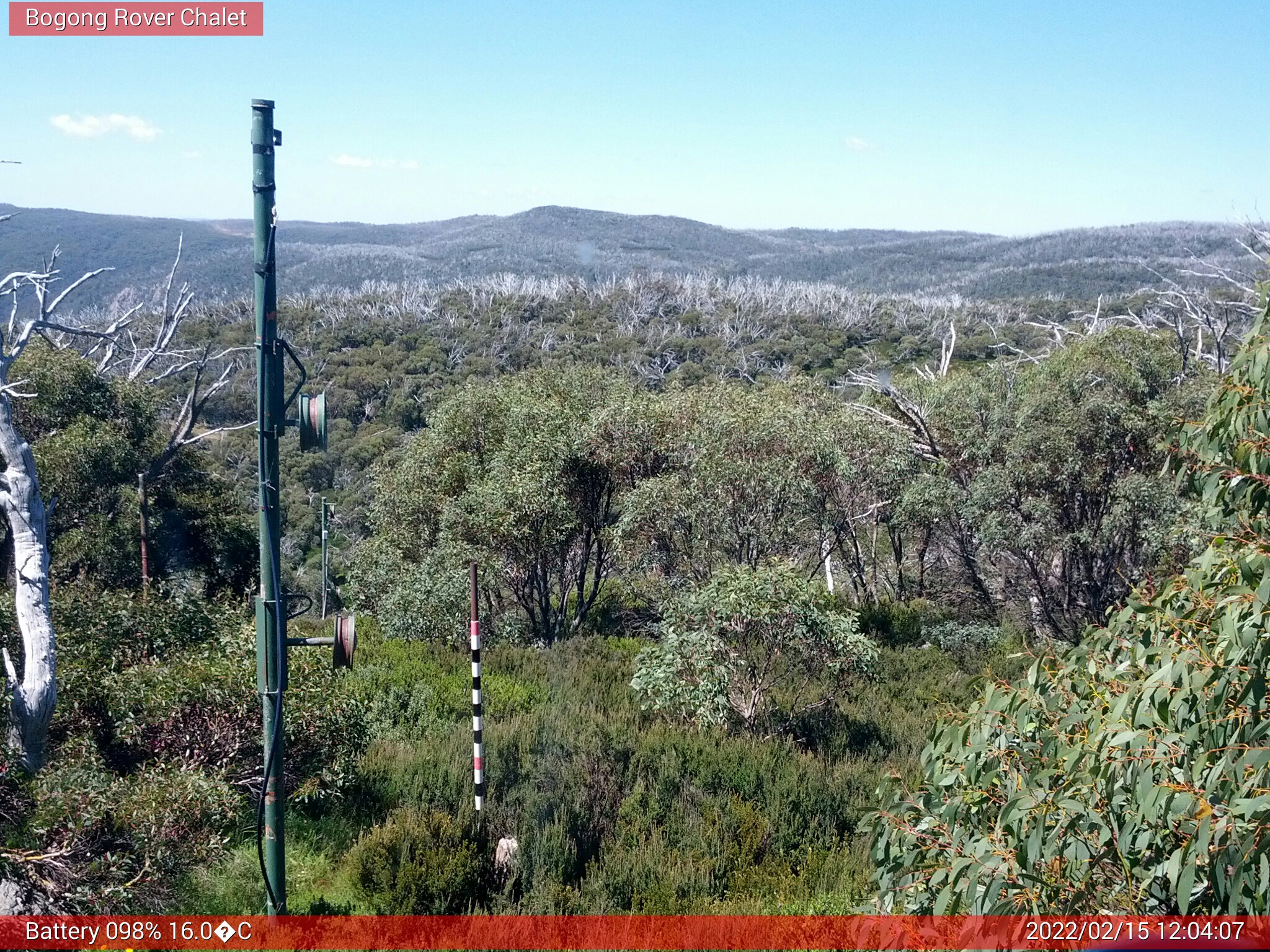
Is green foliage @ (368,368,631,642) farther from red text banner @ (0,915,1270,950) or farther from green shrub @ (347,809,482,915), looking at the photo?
red text banner @ (0,915,1270,950)

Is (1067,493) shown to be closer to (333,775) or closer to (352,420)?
(333,775)

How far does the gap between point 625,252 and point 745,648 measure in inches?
1325

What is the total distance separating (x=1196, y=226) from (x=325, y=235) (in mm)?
53939

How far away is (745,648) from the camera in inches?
358

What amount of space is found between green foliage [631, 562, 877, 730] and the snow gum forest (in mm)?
38

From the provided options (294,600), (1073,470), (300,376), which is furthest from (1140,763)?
(1073,470)

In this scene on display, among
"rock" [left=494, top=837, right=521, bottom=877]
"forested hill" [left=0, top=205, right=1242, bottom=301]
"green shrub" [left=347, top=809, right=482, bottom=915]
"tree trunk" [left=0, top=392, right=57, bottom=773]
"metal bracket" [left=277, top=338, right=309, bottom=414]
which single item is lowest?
"rock" [left=494, top=837, right=521, bottom=877]

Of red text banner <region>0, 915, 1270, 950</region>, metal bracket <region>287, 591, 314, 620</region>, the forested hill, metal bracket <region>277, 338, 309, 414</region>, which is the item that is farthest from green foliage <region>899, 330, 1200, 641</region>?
the forested hill

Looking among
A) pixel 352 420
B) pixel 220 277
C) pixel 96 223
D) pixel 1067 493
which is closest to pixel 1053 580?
pixel 1067 493

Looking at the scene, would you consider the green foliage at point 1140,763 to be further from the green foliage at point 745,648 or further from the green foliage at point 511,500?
the green foliage at point 511,500

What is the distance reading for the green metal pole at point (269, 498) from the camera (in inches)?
162

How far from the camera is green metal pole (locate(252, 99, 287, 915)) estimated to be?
13.5 ft

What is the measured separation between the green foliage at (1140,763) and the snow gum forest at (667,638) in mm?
16

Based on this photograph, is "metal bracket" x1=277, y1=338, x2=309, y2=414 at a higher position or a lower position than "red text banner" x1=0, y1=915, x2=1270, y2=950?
higher
